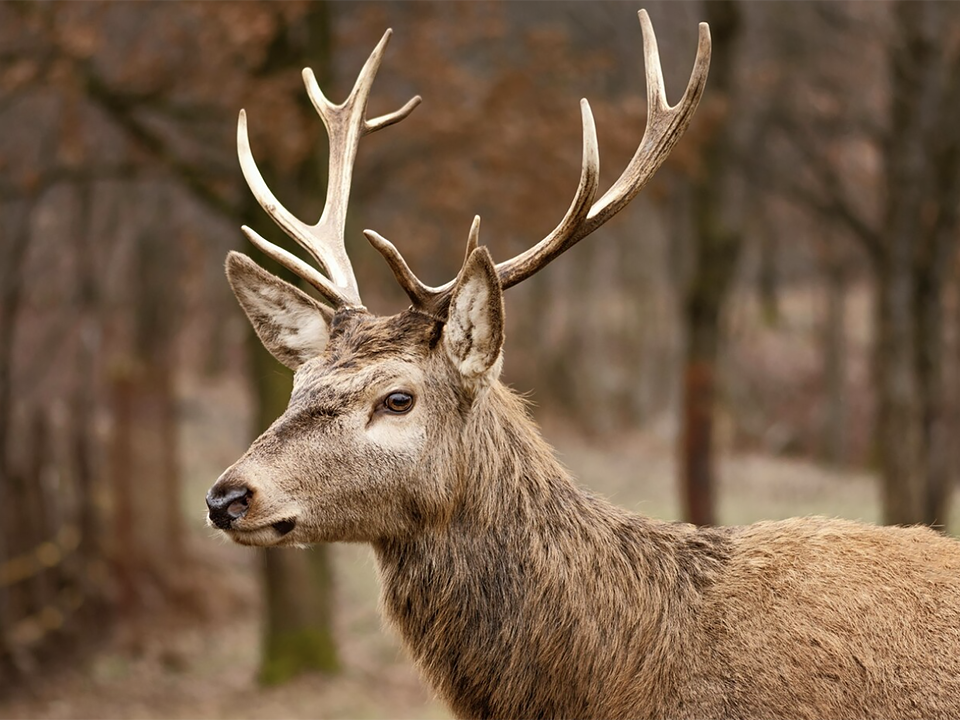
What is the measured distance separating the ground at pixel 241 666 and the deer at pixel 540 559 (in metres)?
2.64

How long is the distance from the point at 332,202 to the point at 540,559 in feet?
6.24

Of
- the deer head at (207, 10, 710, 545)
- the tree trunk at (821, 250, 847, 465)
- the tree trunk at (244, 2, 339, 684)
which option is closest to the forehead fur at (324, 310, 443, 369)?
the deer head at (207, 10, 710, 545)

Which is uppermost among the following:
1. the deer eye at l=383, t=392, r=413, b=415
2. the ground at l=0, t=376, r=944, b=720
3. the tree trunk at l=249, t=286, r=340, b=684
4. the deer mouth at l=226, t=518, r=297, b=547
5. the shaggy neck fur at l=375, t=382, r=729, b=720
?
the deer eye at l=383, t=392, r=413, b=415

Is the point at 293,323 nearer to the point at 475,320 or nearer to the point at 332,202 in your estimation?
the point at 332,202

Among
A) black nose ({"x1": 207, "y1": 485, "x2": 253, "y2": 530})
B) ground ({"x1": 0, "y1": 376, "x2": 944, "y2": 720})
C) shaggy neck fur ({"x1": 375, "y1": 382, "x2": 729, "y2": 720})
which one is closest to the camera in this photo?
black nose ({"x1": 207, "y1": 485, "x2": 253, "y2": 530})

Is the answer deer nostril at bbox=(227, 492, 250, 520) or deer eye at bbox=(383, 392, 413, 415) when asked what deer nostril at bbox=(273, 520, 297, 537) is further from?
deer eye at bbox=(383, 392, 413, 415)

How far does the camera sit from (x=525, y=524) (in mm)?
4074

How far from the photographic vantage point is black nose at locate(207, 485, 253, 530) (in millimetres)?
3650

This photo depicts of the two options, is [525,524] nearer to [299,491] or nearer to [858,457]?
[299,491]

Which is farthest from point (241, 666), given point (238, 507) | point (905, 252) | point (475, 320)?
point (475, 320)

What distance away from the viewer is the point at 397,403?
3986mm

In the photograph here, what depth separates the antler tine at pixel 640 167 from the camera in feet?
13.7

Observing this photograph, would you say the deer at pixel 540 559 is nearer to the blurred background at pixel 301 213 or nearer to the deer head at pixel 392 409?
the deer head at pixel 392 409

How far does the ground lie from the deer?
2.64m
